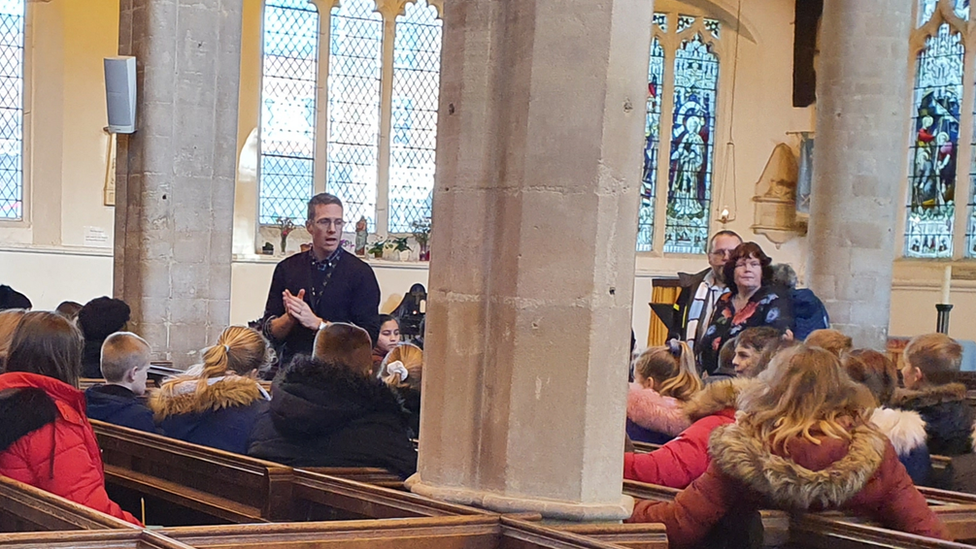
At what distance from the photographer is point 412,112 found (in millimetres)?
15578

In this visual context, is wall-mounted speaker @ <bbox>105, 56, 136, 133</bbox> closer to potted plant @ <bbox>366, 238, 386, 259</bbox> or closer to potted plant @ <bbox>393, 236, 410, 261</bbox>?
potted plant @ <bbox>366, 238, 386, 259</bbox>

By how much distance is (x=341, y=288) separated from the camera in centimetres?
564

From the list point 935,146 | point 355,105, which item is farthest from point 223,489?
point 935,146

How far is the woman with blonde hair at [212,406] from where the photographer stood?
172 inches

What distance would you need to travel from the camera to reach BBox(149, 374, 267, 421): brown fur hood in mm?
4371

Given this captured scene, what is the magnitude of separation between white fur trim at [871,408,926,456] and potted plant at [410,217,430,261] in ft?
35.9

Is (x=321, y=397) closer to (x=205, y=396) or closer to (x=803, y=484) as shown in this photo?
(x=205, y=396)

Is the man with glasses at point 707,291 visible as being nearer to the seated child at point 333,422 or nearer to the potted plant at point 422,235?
the seated child at point 333,422

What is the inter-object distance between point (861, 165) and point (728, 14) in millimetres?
7804

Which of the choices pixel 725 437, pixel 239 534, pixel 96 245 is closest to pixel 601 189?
pixel 725 437

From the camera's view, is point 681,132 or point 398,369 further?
point 681,132

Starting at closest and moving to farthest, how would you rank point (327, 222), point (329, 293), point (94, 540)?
point (94, 540), point (327, 222), point (329, 293)

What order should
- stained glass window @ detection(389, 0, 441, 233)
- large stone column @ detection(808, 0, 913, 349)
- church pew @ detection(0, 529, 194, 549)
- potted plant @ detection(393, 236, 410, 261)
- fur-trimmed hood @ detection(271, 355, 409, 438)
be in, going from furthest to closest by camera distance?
stained glass window @ detection(389, 0, 441, 233) → potted plant @ detection(393, 236, 410, 261) → large stone column @ detection(808, 0, 913, 349) → fur-trimmed hood @ detection(271, 355, 409, 438) → church pew @ detection(0, 529, 194, 549)

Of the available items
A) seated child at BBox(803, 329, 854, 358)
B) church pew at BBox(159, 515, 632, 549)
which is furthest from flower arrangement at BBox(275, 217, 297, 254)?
church pew at BBox(159, 515, 632, 549)
